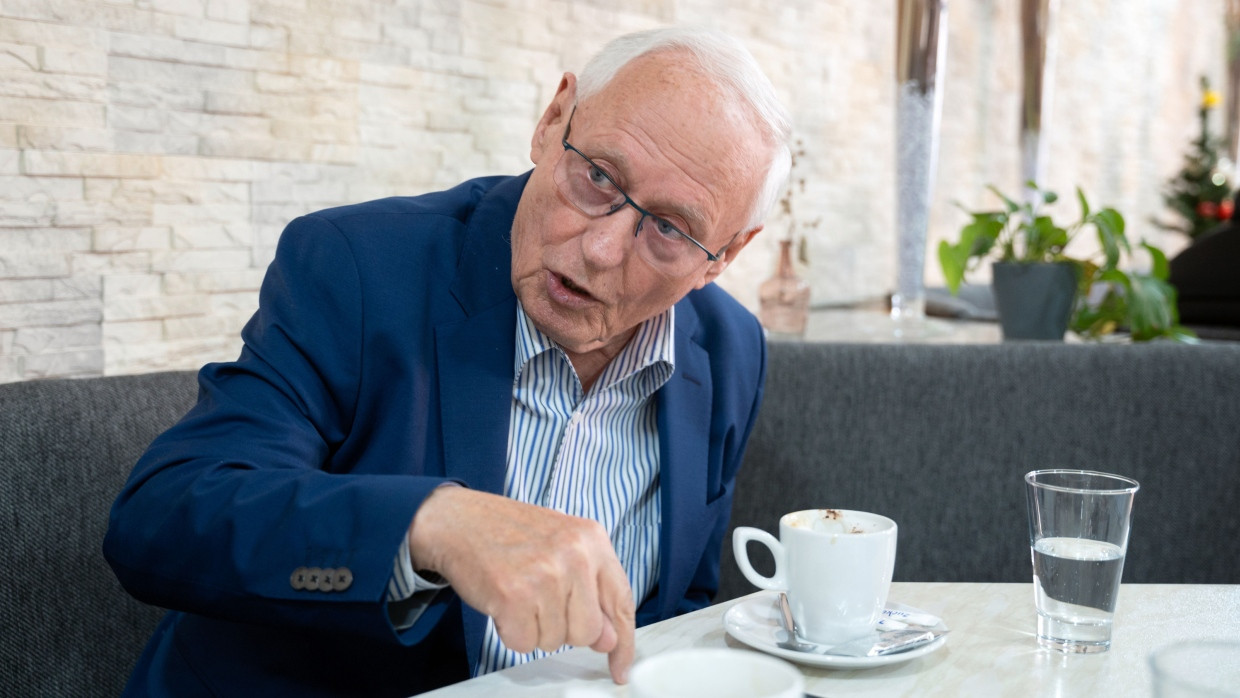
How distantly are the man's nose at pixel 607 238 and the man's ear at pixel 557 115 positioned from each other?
0.12m

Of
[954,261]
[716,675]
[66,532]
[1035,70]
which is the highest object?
[1035,70]

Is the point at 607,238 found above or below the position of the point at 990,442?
above

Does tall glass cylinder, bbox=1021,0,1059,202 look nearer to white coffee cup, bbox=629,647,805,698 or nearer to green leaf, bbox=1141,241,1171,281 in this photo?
green leaf, bbox=1141,241,1171,281

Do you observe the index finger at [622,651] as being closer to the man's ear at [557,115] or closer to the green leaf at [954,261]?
the man's ear at [557,115]

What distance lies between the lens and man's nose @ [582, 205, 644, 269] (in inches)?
46.9

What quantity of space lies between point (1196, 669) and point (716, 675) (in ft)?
0.85

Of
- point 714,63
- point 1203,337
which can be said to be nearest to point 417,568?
point 714,63

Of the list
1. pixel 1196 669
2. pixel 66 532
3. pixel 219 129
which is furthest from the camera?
pixel 219 129

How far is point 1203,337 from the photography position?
307 cm

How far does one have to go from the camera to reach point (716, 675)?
645 millimetres

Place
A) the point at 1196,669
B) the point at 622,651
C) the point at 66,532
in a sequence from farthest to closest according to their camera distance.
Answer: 1. the point at 66,532
2. the point at 622,651
3. the point at 1196,669

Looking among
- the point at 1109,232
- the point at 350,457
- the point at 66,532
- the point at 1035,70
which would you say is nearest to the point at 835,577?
the point at 350,457

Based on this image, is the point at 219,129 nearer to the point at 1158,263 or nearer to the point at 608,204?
the point at 608,204

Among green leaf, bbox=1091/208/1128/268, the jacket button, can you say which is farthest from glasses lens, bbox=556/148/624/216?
green leaf, bbox=1091/208/1128/268
